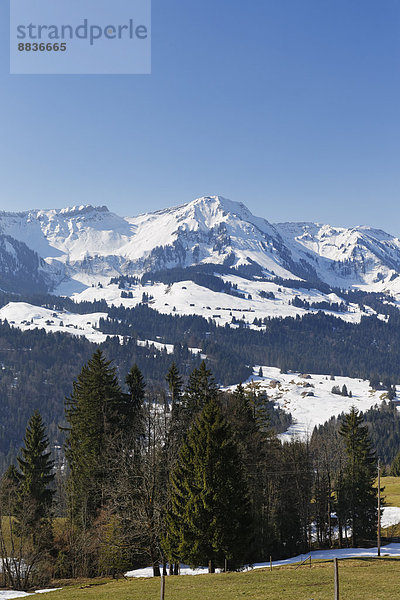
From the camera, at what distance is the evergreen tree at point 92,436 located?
5450cm

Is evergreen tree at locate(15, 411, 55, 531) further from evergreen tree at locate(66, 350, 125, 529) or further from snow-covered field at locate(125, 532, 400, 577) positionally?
snow-covered field at locate(125, 532, 400, 577)

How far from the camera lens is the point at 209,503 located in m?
38.8

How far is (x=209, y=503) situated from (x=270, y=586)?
329 inches

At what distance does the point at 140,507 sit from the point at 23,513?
18.4m

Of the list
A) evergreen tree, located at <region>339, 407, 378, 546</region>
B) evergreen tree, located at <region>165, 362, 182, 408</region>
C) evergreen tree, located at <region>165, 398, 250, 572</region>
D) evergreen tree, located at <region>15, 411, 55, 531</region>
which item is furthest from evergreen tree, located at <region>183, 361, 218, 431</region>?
evergreen tree, located at <region>339, 407, 378, 546</region>

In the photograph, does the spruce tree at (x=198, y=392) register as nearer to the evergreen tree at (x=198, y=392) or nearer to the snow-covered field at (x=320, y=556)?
the evergreen tree at (x=198, y=392)

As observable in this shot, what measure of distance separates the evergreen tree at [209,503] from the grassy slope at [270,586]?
1.99m

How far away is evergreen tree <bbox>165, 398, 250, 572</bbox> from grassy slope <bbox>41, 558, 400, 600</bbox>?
1991mm

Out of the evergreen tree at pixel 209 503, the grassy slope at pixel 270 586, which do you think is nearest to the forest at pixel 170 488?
the evergreen tree at pixel 209 503

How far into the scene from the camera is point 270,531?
5972cm

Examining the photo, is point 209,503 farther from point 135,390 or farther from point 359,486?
point 359,486

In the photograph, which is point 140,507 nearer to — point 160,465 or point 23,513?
point 160,465

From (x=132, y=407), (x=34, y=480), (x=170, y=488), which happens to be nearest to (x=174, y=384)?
(x=132, y=407)

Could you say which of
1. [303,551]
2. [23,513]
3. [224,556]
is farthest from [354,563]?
[23,513]
